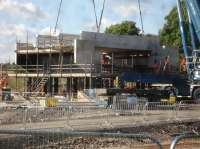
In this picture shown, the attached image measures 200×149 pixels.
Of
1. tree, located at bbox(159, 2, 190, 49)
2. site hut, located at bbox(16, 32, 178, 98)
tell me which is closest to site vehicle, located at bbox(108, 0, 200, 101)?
site hut, located at bbox(16, 32, 178, 98)

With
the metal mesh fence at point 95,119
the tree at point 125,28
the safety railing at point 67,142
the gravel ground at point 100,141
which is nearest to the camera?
the safety railing at point 67,142

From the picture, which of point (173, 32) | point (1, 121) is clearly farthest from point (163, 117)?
point (173, 32)

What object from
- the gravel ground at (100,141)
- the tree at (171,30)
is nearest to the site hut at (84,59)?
the gravel ground at (100,141)

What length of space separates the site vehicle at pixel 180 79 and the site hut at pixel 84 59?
309 cm

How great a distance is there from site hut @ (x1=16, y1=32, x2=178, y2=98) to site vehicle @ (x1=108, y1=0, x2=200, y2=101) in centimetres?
309

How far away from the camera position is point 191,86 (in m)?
39.7

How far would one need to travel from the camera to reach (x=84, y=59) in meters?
43.0

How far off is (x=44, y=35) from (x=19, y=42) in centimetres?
489

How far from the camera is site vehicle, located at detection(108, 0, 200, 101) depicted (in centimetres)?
3878

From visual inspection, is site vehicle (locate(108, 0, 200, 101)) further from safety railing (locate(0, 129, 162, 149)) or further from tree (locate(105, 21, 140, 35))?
tree (locate(105, 21, 140, 35))

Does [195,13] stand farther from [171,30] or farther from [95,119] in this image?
[171,30]

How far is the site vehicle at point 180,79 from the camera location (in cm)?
3878

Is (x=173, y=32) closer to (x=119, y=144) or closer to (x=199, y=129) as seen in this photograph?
(x=199, y=129)

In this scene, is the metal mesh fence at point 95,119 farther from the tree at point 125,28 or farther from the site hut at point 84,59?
the tree at point 125,28
